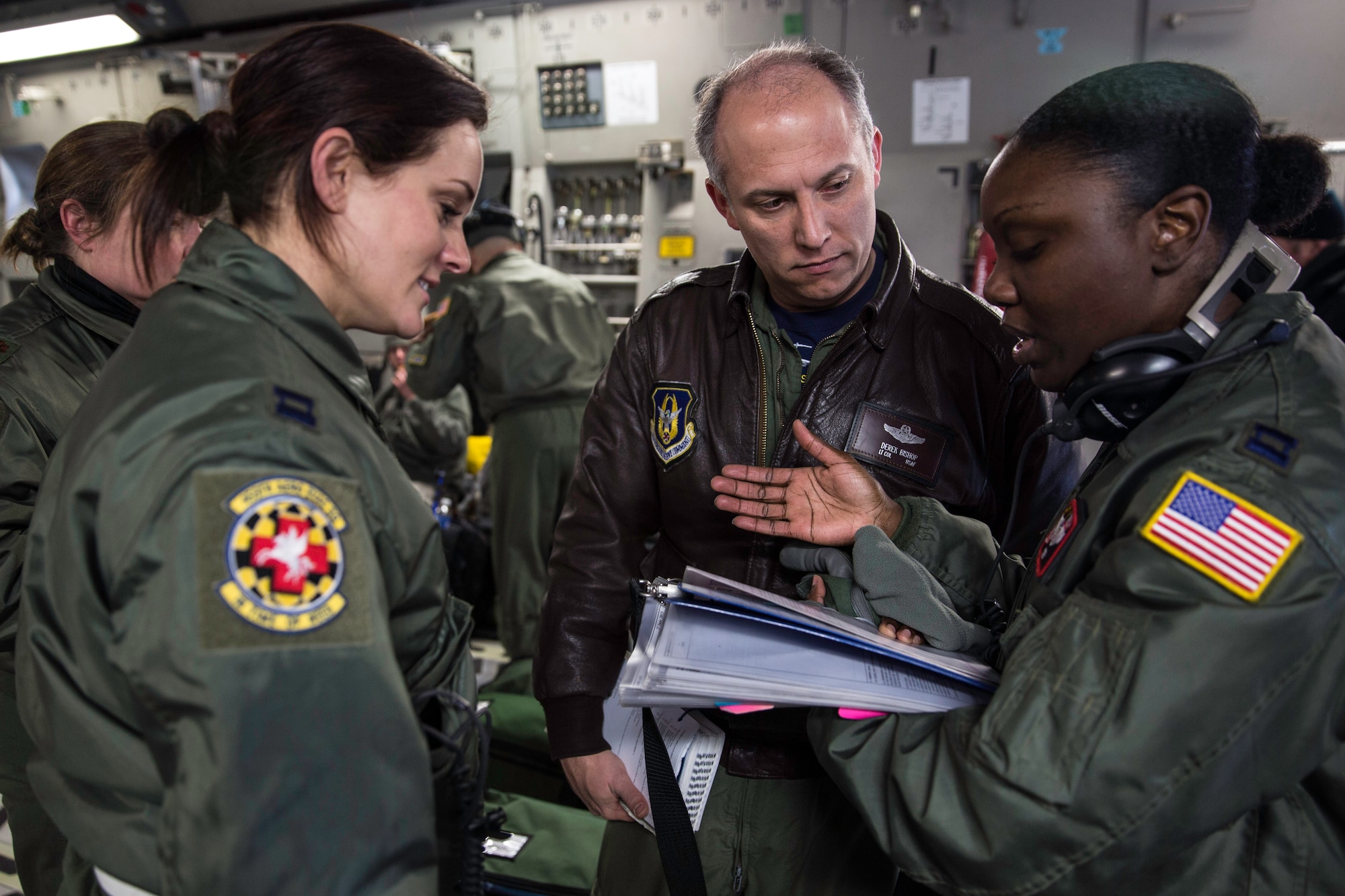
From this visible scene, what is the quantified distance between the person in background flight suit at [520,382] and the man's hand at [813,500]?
2.35 m

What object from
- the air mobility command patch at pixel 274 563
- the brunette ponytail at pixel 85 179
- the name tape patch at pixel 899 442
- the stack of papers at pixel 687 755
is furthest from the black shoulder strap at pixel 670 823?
the brunette ponytail at pixel 85 179

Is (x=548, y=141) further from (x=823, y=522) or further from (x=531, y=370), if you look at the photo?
(x=823, y=522)

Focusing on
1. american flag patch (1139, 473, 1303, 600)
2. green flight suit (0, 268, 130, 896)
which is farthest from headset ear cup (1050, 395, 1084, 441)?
green flight suit (0, 268, 130, 896)

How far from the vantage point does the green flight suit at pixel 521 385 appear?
3508 millimetres

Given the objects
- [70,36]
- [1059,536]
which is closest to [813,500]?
[1059,536]

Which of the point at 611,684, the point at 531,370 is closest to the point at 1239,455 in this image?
the point at 611,684

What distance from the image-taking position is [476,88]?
975 millimetres

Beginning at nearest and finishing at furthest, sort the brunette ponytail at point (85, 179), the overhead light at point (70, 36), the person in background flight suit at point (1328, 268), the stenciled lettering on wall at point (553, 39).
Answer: the brunette ponytail at point (85, 179), the person in background flight suit at point (1328, 268), the stenciled lettering on wall at point (553, 39), the overhead light at point (70, 36)

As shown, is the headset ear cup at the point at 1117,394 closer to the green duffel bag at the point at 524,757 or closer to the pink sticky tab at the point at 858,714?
the pink sticky tab at the point at 858,714

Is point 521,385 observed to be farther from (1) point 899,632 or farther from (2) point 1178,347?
(2) point 1178,347

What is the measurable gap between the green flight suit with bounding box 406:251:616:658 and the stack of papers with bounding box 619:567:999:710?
2.62 meters

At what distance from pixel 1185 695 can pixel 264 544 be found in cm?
80

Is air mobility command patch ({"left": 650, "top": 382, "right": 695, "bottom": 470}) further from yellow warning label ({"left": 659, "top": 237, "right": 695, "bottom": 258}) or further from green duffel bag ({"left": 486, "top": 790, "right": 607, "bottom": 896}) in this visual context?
yellow warning label ({"left": 659, "top": 237, "right": 695, "bottom": 258})

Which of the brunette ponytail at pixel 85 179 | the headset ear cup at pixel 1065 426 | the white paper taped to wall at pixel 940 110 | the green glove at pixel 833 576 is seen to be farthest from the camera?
the white paper taped to wall at pixel 940 110
